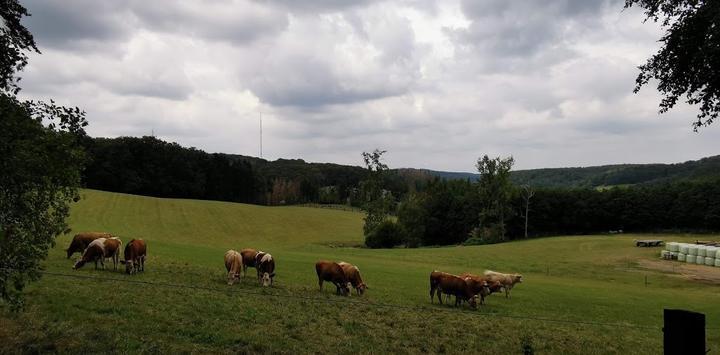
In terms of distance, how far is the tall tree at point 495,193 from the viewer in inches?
3836

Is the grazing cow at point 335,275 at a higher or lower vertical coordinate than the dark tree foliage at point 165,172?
lower

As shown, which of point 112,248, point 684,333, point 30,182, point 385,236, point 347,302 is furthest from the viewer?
point 385,236

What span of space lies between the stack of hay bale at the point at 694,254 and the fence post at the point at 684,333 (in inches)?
2370

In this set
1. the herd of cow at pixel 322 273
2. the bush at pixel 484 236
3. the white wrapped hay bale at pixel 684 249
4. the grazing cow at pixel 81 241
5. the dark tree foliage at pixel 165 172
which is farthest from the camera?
the dark tree foliage at pixel 165 172

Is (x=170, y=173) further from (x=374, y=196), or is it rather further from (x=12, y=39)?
(x=12, y=39)

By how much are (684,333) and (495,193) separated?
315 feet

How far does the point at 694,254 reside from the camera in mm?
57750

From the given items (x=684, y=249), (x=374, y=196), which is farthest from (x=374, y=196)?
(x=684, y=249)

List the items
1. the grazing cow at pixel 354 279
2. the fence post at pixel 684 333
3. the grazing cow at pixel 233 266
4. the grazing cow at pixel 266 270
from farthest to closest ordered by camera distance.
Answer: the grazing cow at pixel 354 279
the grazing cow at pixel 266 270
the grazing cow at pixel 233 266
the fence post at pixel 684 333

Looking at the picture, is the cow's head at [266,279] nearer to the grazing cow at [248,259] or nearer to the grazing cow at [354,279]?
the grazing cow at [248,259]

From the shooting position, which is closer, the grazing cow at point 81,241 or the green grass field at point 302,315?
the green grass field at point 302,315

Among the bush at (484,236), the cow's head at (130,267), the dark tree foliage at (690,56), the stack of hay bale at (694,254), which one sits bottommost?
the bush at (484,236)

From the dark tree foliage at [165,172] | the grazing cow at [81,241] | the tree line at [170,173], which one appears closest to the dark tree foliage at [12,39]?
the grazing cow at [81,241]

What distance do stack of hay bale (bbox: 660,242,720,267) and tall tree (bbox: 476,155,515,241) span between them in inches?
1452
